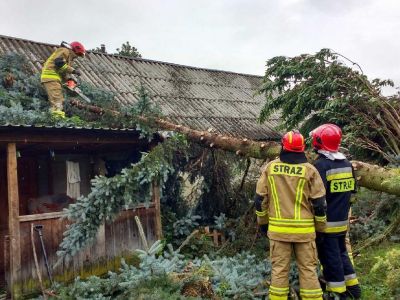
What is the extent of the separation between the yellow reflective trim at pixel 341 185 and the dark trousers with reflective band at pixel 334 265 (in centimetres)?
50

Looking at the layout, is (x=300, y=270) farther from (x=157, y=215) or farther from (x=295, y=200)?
(x=157, y=215)

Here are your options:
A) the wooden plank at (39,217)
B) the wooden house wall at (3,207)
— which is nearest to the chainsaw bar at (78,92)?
the wooden house wall at (3,207)

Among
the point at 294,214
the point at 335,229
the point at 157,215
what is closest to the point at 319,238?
the point at 335,229

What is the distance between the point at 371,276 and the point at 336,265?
131 cm

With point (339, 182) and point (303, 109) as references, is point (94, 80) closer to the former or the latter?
point (303, 109)

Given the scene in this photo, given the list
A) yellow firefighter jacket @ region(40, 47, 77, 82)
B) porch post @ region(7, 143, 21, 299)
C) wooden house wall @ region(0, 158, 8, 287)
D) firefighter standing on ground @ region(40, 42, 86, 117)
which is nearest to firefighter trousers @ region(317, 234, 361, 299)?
porch post @ region(7, 143, 21, 299)

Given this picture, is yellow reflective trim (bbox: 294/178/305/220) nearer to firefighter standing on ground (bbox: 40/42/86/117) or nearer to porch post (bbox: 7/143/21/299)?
porch post (bbox: 7/143/21/299)

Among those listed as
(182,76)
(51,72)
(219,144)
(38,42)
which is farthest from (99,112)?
(182,76)

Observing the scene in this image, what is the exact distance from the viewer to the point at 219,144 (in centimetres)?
655

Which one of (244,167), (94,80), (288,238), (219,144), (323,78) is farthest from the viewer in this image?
(94,80)

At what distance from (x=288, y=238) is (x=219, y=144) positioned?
9.40 feet

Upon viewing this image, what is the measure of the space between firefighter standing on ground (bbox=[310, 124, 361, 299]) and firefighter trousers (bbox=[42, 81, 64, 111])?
491cm

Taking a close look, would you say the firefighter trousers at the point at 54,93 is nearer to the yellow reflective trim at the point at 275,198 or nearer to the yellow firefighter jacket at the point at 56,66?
the yellow firefighter jacket at the point at 56,66

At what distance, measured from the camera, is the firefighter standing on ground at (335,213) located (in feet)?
13.4
